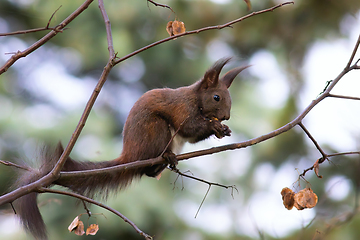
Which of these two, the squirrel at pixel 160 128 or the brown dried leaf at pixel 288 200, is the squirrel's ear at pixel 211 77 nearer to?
the squirrel at pixel 160 128

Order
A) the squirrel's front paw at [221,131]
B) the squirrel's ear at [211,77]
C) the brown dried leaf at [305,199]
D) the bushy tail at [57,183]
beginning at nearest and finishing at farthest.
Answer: the brown dried leaf at [305,199]
the bushy tail at [57,183]
the squirrel's front paw at [221,131]
the squirrel's ear at [211,77]

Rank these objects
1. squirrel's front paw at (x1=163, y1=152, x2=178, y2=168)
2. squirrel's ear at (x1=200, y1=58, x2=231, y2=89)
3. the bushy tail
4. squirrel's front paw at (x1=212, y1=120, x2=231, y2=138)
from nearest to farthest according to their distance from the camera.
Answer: the bushy tail < squirrel's front paw at (x1=163, y1=152, x2=178, y2=168) < squirrel's front paw at (x1=212, y1=120, x2=231, y2=138) < squirrel's ear at (x1=200, y1=58, x2=231, y2=89)

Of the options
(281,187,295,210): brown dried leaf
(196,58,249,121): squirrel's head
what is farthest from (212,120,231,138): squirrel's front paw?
(281,187,295,210): brown dried leaf

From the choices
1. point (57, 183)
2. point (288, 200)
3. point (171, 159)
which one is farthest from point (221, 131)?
point (57, 183)

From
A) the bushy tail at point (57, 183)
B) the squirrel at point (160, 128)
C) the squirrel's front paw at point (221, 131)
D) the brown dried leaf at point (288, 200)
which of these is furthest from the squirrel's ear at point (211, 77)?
the brown dried leaf at point (288, 200)

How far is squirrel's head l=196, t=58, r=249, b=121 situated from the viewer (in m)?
2.65

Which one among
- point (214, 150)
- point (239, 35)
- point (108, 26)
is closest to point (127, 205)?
point (214, 150)

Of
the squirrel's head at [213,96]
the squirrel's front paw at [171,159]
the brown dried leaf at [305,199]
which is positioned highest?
the squirrel's head at [213,96]

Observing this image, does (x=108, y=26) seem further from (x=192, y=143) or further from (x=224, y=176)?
(x=224, y=176)

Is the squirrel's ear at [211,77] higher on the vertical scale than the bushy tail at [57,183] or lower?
higher

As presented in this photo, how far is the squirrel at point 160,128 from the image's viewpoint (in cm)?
225

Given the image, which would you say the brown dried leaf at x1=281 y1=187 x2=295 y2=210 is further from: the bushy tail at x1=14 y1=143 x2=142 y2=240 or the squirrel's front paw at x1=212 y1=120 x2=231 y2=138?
the bushy tail at x1=14 y1=143 x2=142 y2=240

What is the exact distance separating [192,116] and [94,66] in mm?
4041

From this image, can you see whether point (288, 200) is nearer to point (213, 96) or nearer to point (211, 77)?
point (213, 96)
